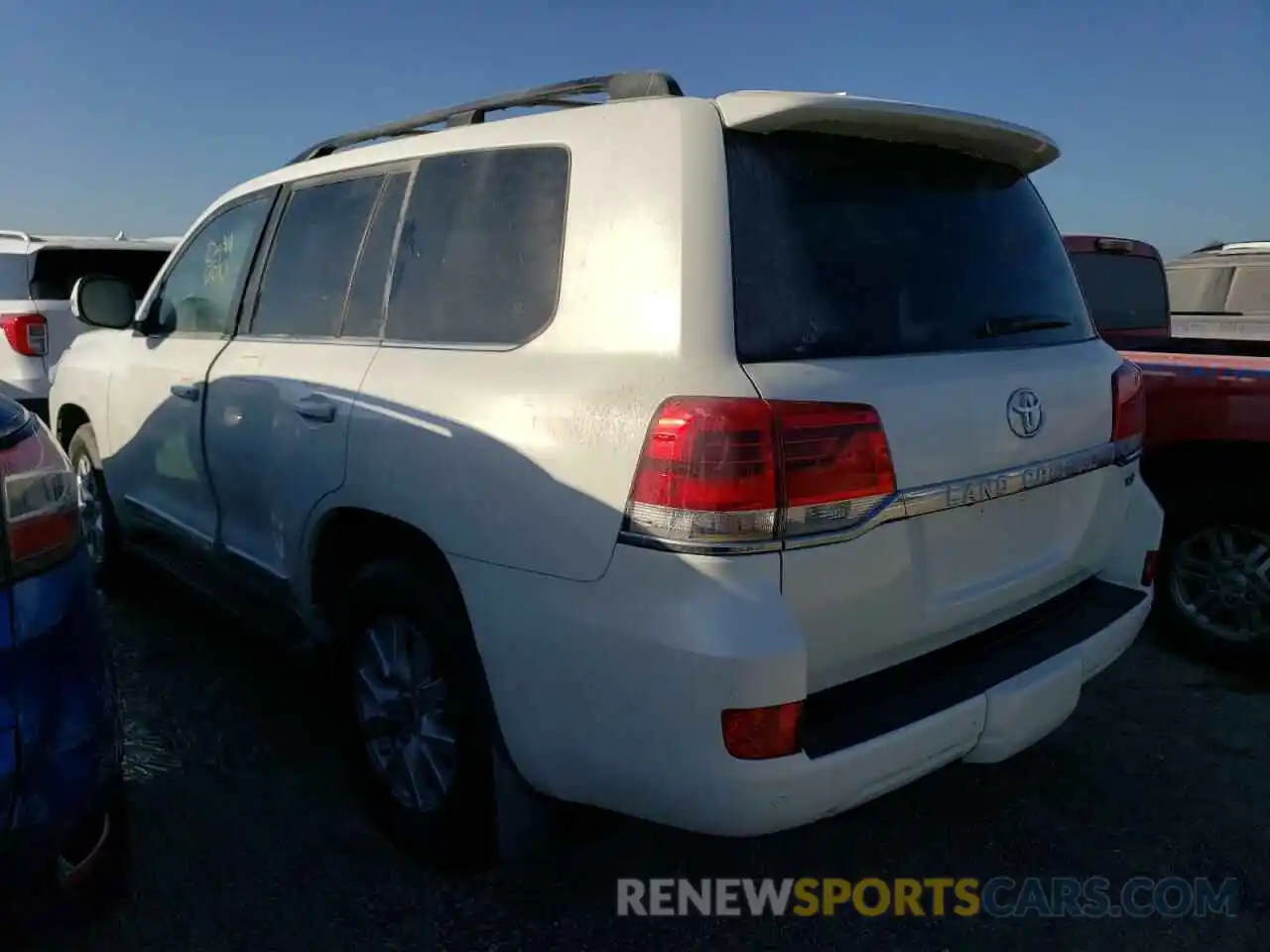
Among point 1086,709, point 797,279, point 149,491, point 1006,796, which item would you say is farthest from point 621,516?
point 149,491

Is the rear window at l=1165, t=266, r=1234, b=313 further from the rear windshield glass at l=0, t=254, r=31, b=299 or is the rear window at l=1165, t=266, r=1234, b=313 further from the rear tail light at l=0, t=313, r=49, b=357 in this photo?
the rear windshield glass at l=0, t=254, r=31, b=299

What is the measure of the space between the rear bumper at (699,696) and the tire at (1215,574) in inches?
80.5

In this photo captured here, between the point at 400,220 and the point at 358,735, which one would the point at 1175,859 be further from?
the point at 400,220

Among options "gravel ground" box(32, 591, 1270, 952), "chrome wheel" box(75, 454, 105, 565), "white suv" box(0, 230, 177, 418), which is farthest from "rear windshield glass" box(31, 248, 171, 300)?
"gravel ground" box(32, 591, 1270, 952)

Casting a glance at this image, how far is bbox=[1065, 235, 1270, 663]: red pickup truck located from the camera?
3.81 m

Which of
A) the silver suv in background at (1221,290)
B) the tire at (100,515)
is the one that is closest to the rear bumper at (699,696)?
the tire at (100,515)

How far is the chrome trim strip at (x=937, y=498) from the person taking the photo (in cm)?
188

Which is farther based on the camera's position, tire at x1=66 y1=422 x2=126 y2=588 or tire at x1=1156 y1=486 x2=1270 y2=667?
tire at x1=66 y1=422 x2=126 y2=588

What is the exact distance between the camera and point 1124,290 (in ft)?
18.7

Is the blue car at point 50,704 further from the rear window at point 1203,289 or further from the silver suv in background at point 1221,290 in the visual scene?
the rear window at point 1203,289

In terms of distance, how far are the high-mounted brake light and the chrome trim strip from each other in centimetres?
324

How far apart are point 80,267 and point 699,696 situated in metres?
7.56

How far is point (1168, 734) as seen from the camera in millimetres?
3467

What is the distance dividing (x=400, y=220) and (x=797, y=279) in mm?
1268
